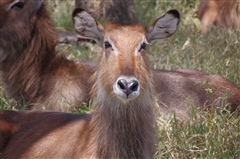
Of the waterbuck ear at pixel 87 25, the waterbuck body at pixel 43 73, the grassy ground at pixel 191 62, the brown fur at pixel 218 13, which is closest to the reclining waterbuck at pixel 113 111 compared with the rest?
the waterbuck ear at pixel 87 25

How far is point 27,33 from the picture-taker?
8.24 m

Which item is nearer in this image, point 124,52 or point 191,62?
point 124,52

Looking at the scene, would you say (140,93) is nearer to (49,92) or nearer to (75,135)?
(75,135)

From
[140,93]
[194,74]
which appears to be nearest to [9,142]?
[140,93]

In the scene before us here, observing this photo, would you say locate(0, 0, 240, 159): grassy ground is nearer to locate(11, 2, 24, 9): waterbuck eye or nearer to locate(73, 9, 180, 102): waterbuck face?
locate(73, 9, 180, 102): waterbuck face

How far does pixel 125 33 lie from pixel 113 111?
24.6 inches

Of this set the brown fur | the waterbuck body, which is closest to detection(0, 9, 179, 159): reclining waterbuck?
the waterbuck body

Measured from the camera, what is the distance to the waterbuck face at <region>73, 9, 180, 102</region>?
5449 millimetres

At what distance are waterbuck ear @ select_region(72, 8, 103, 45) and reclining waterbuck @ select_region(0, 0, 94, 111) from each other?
1880 mm

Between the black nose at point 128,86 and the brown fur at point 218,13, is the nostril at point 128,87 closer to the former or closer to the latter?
the black nose at point 128,86

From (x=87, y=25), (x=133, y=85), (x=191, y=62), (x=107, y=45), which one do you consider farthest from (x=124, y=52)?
(x=191, y=62)

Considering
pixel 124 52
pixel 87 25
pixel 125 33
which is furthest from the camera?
pixel 87 25

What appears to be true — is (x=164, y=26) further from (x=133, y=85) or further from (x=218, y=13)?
(x=218, y=13)

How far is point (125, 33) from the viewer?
5.89m
